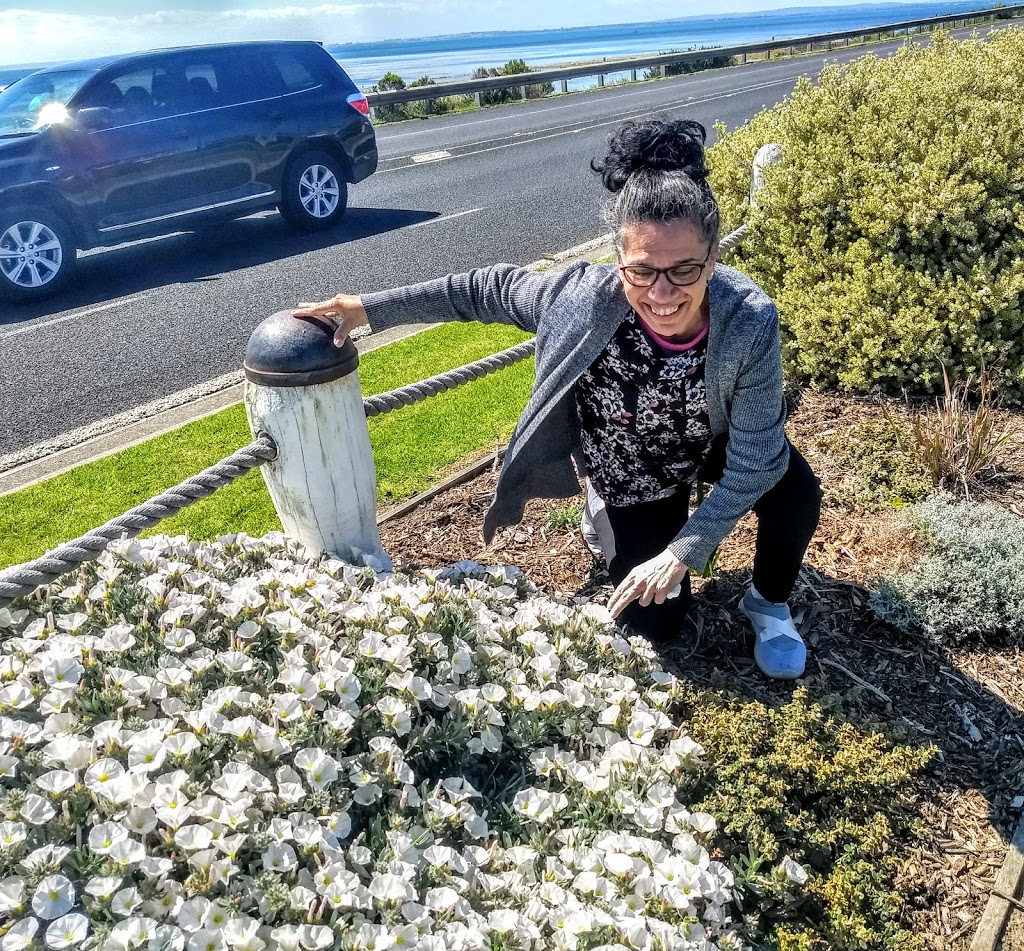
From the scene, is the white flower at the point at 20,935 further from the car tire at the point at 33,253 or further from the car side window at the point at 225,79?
the car side window at the point at 225,79

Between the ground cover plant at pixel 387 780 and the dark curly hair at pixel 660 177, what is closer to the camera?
the ground cover plant at pixel 387 780

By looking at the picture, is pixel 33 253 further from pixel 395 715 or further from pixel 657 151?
pixel 395 715

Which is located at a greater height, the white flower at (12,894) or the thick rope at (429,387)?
the thick rope at (429,387)

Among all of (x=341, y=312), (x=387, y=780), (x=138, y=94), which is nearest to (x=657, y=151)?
(x=341, y=312)

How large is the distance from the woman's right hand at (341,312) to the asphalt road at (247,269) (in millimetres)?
123

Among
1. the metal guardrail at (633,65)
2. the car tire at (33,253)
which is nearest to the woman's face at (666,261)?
the car tire at (33,253)

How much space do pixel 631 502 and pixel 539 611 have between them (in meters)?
0.54

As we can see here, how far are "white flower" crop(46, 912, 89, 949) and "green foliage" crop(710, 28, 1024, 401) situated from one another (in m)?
3.70

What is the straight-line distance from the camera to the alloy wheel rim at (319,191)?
9.90 meters

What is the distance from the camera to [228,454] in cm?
452

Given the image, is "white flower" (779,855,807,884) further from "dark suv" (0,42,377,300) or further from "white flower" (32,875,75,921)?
"dark suv" (0,42,377,300)

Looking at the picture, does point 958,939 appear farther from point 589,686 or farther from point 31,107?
point 31,107

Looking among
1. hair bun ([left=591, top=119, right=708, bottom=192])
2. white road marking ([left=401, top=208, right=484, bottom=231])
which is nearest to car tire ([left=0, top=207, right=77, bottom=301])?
white road marking ([left=401, top=208, right=484, bottom=231])

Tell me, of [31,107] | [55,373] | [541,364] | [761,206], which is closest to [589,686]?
[541,364]
